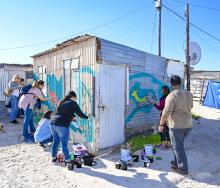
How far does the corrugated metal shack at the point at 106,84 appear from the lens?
6941 mm

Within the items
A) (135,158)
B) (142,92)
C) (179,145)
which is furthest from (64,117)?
(142,92)

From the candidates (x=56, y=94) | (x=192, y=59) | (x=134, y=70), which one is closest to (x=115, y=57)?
(x=134, y=70)

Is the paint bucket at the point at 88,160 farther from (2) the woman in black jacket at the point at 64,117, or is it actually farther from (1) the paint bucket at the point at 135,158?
(1) the paint bucket at the point at 135,158

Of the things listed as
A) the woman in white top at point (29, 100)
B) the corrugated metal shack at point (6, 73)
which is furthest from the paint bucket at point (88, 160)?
the corrugated metal shack at point (6, 73)

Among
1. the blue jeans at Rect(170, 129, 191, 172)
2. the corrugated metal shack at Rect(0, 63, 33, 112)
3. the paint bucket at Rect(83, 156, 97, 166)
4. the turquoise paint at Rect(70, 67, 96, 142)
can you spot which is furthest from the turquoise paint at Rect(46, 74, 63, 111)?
the corrugated metal shack at Rect(0, 63, 33, 112)

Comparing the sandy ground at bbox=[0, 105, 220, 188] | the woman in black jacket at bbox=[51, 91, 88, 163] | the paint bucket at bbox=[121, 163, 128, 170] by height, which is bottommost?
the sandy ground at bbox=[0, 105, 220, 188]

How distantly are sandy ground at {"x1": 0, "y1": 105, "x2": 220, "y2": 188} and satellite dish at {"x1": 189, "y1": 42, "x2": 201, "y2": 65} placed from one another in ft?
17.8

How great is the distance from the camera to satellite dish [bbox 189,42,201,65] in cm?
1232

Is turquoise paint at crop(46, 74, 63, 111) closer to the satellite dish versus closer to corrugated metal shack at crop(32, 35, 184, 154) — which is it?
corrugated metal shack at crop(32, 35, 184, 154)

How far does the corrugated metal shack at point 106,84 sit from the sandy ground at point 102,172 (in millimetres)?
965

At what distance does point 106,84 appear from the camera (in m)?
7.11

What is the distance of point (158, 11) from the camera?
52.7 feet

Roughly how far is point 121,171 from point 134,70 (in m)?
3.66

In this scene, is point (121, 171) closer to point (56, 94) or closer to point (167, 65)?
point (56, 94)
